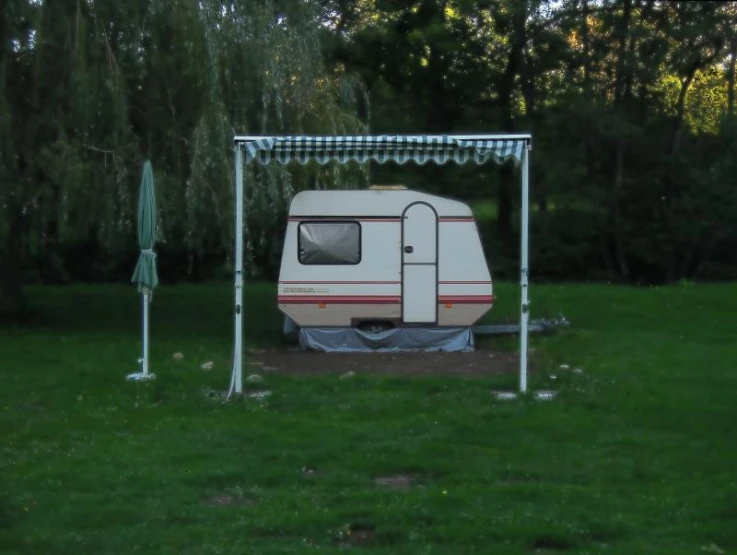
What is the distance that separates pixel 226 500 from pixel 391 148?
16.5 ft

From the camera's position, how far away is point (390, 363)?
13719 millimetres

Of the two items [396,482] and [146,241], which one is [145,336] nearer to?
[146,241]

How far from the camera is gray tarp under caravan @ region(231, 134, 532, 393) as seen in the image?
1116 cm

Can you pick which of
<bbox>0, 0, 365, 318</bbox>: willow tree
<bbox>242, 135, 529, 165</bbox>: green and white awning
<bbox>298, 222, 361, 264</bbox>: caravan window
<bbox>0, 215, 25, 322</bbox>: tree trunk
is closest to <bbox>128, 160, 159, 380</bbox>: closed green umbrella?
<bbox>242, 135, 529, 165</bbox>: green and white awning

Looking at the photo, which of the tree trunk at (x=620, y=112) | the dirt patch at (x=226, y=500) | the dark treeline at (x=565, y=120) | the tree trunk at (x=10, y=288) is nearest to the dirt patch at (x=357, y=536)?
the dirt patch at (x=226, y=500)

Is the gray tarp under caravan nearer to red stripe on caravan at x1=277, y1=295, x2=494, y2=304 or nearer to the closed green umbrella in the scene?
the closed green umbrella

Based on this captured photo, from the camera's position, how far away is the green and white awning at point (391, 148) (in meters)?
11.2

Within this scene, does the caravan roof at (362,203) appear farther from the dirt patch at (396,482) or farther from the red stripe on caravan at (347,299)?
the dirt patch at (396,482)

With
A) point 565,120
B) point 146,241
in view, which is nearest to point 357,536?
point 146,241

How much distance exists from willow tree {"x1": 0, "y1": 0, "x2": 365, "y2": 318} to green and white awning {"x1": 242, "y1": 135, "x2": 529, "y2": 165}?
3.39 m

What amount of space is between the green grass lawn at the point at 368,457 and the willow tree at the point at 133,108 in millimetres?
1984

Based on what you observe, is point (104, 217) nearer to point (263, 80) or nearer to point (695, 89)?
point (263, 80)

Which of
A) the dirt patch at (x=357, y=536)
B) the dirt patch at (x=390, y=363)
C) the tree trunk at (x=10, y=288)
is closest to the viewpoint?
the dirt patch at (x=357, y=536)

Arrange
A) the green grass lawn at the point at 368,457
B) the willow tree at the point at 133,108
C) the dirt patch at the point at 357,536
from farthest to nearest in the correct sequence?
the willow tree at the point at 133,108 → the green grass lawn at the point at 368,457 → the dirt patch at the point at 357,536
